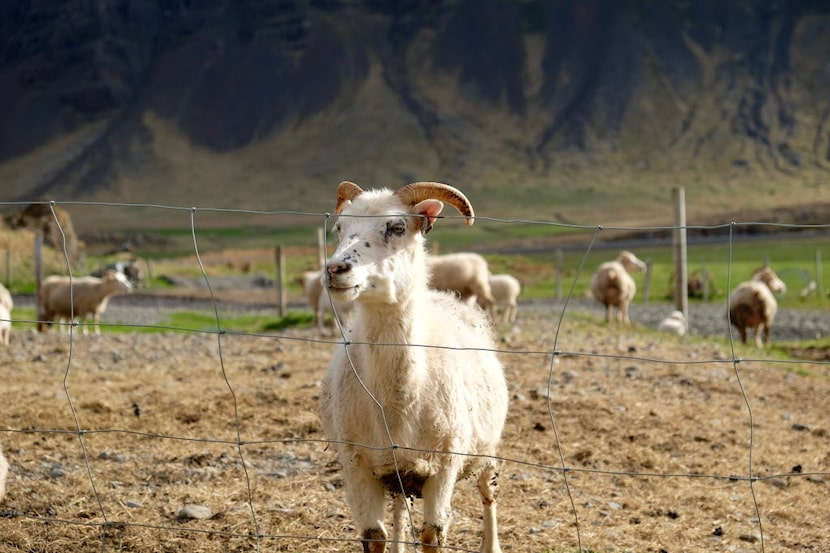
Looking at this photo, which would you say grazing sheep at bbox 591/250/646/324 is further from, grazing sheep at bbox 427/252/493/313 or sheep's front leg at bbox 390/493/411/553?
sheep's front leg at bbox 390/493/411/553

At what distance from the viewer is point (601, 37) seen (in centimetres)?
16188

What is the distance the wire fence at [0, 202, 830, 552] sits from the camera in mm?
6648

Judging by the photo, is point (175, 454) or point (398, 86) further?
point (398, 86)

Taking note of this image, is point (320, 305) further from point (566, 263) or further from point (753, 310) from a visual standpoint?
point (566, 263)

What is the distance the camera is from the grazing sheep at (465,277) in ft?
70.4

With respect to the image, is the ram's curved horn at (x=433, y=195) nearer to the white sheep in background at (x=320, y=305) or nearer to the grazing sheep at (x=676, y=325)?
the white sheep in background at (x=320, y=305)

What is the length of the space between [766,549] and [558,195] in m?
120

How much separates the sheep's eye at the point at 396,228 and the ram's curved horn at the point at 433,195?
295mm

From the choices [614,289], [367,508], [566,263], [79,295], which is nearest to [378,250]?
[367,508]

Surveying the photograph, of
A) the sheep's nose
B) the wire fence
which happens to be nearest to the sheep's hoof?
the wire fence

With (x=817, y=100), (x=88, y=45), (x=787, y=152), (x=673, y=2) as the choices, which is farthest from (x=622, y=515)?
(x=88, y=45)

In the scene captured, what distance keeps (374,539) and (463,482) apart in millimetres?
2518

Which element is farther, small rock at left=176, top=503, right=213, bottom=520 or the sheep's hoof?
small rock at left=176, top=503, right=213, bottom=520

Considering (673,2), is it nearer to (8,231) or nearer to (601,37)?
(601,37)
